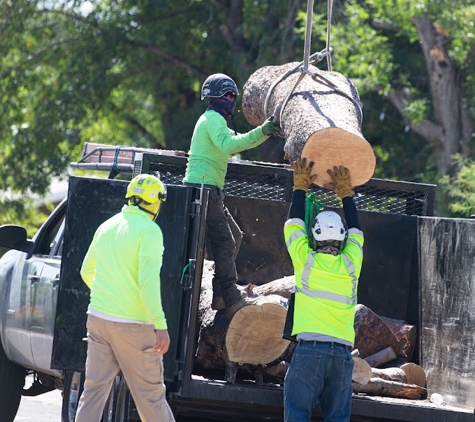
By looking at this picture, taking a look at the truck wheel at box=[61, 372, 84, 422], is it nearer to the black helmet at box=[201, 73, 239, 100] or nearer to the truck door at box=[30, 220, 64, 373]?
the truck door at box=[30, 220, 64, 373]

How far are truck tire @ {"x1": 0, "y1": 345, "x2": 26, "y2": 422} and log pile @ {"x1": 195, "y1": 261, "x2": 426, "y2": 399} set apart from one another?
220 centimetres

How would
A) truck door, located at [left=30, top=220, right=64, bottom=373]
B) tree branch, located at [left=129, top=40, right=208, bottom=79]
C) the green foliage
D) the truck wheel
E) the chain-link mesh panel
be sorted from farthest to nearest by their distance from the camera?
tree branch, located at [left=129, top=40, right=208, bottom=79] < the green foliage < the chain-link mesh panel < truck door, located at [left=30, top=220, right=64, bottom=373] < the truck wheel

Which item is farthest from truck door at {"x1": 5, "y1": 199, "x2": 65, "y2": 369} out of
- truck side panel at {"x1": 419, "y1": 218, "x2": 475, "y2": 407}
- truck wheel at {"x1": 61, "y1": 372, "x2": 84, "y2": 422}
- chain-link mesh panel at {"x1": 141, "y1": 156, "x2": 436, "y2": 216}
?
truck side panel at {"x1": 419, "y1": 218, "x2": 475, "y2": 407}

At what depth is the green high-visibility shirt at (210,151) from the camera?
7.03m

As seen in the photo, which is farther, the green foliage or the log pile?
the green foliage

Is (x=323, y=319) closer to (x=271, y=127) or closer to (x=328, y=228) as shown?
(x=328, y=228)

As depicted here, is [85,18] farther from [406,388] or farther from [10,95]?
[406,388]

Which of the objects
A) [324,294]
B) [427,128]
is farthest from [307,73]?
[427,128]

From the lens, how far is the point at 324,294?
6188mm

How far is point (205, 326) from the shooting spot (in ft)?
23.0

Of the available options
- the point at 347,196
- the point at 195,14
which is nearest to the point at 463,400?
the point at 347,196

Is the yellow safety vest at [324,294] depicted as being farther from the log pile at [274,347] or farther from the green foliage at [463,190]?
the green foliage at [463,190]

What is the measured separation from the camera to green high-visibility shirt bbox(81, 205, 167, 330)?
19.9 ft

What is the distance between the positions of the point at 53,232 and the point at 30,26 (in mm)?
12182
